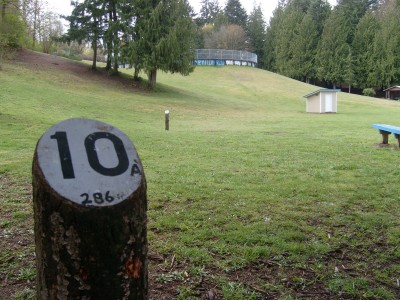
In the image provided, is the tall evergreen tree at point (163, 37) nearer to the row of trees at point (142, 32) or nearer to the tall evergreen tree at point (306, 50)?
the row of trees at point (142, 32)

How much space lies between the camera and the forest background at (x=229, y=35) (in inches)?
1180

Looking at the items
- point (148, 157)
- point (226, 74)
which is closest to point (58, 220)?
point (148, 157)

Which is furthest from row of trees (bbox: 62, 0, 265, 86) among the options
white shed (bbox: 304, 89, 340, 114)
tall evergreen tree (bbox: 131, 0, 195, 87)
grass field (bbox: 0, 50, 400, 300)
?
grass field (bbox: 0, 50, 400, 300)

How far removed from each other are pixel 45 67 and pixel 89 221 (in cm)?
3348

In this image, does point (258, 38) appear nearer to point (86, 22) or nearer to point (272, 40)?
point (272, 40)

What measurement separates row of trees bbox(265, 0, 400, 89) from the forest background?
137mm

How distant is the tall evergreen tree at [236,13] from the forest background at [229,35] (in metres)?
0.20

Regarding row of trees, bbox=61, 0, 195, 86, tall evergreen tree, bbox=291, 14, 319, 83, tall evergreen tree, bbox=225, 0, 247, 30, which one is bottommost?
row of trees, bbox=61, 0, 195, 86

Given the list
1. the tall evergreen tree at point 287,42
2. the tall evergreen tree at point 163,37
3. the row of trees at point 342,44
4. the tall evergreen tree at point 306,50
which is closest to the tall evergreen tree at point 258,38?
the row of trees at point 342,44

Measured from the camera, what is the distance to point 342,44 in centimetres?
6016

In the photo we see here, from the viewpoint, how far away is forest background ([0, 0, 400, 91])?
98.3 feet

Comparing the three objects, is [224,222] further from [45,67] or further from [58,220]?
[45,67]

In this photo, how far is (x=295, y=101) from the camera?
38781 mm

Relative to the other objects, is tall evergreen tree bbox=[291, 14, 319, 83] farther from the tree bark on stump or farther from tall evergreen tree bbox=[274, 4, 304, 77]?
the tree bark on stump
